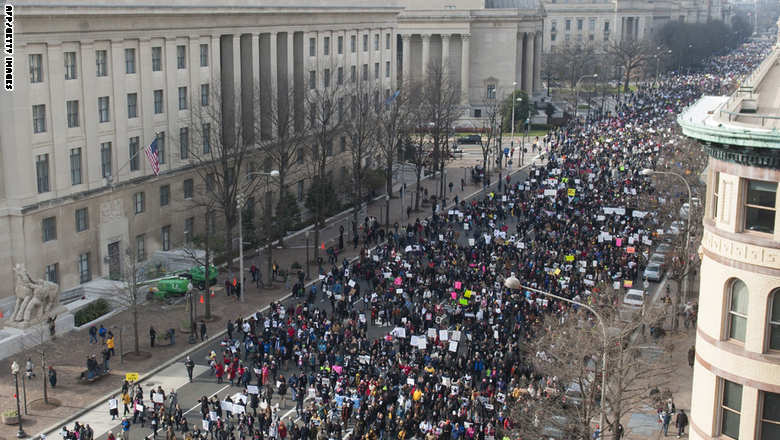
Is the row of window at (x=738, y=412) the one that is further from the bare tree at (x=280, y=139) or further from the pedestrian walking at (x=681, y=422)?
the bare tree at (x=280, y=139)

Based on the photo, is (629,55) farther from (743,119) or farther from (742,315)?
(742,315)

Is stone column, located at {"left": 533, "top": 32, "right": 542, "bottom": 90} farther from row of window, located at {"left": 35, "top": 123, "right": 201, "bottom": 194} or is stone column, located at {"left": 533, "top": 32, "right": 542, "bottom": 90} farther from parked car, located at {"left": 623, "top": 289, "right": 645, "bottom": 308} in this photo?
parked car, located at {"left": 623, "top": 289, "right": 645, "bottom": 308}

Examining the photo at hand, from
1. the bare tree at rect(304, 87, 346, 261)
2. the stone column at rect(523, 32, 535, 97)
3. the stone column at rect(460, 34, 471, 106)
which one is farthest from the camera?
the stone column at rect(523, 32, 535, 97)

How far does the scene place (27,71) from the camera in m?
53.8

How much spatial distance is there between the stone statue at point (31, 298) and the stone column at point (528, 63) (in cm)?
10768

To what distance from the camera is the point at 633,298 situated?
5438 centimetres

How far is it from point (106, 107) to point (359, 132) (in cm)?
2306

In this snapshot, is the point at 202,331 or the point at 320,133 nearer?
the point at 202,331

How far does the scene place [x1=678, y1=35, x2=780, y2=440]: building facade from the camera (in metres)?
21.0

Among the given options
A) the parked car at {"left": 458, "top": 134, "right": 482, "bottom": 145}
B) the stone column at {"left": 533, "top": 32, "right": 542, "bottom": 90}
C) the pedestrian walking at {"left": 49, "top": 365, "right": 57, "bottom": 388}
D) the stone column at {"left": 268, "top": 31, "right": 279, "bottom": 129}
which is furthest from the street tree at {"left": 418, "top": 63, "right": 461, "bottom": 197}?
the stone column at {"left": 533, "top": 32, "right": 542, "bottom": 90}

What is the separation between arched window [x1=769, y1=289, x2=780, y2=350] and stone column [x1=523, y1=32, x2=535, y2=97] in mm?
129934

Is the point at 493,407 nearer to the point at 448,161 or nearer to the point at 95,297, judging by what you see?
the point at 95,297

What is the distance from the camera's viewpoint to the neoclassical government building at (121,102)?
54.2 meters

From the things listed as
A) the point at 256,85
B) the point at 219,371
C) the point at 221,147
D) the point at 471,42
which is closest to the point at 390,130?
the point at 256,85
